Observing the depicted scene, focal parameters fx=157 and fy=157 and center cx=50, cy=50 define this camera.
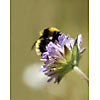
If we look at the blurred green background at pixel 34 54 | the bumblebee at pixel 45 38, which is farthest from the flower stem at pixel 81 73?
the bumblebee at pixel 45 38

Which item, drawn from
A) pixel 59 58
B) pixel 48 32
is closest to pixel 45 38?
pixel 48 32

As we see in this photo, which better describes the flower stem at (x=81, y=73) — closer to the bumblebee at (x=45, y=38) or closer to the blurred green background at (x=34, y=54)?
the blurred green background at (x=34, y=54)

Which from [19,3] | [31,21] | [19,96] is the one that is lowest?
[19,96]

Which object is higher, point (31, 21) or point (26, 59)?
point (31, 21)

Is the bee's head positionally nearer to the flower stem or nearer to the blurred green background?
the blurred green background

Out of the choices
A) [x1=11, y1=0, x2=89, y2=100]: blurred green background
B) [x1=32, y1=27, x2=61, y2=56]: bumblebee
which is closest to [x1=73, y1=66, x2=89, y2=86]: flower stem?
[x1=11, y1=0, x2=89, y2=100]: blurred green background
